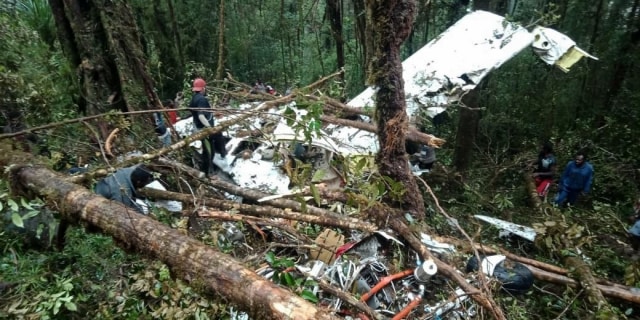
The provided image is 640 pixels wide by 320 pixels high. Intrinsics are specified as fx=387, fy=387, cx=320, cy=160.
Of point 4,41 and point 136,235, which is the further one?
point 4,41

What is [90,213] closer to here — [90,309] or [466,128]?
[90,309]

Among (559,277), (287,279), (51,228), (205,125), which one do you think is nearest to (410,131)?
(559,277)

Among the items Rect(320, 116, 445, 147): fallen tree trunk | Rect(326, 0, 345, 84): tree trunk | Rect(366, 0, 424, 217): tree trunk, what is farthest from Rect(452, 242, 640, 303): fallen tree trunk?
Rect(326, 0, 345, 84): tree trunk

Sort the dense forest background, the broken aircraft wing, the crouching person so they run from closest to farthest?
1. the dense forest background
2. the crouching person
3. the broken aircraft wing

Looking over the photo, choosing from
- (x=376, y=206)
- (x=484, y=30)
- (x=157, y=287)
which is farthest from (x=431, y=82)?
(x=157, y=287)

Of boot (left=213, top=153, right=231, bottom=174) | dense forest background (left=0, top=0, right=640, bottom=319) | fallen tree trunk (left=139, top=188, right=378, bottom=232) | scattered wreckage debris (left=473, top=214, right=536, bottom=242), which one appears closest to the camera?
dense forest background (left=0, top=0, right=640, bottom=319)

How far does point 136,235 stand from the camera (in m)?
2.49

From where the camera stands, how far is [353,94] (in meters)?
11.6

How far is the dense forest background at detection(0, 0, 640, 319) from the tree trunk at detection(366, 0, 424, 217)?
3.57ft

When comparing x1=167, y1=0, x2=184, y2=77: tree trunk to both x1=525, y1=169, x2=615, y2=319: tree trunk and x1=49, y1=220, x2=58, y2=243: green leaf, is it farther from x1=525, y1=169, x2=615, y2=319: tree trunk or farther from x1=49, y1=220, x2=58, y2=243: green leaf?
x1=525, y1=169, x2=615, y2=319: tree trunk

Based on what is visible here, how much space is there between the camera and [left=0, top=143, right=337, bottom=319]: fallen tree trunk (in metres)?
1.81

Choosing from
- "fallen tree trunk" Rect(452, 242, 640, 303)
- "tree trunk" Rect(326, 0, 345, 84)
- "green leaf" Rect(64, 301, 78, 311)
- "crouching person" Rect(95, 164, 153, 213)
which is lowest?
"fallen tree trunk" Rect(452, 242, 640, 303)

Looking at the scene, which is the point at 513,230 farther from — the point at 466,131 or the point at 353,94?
the point at 353,94

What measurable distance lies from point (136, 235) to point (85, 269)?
76 centimetres
